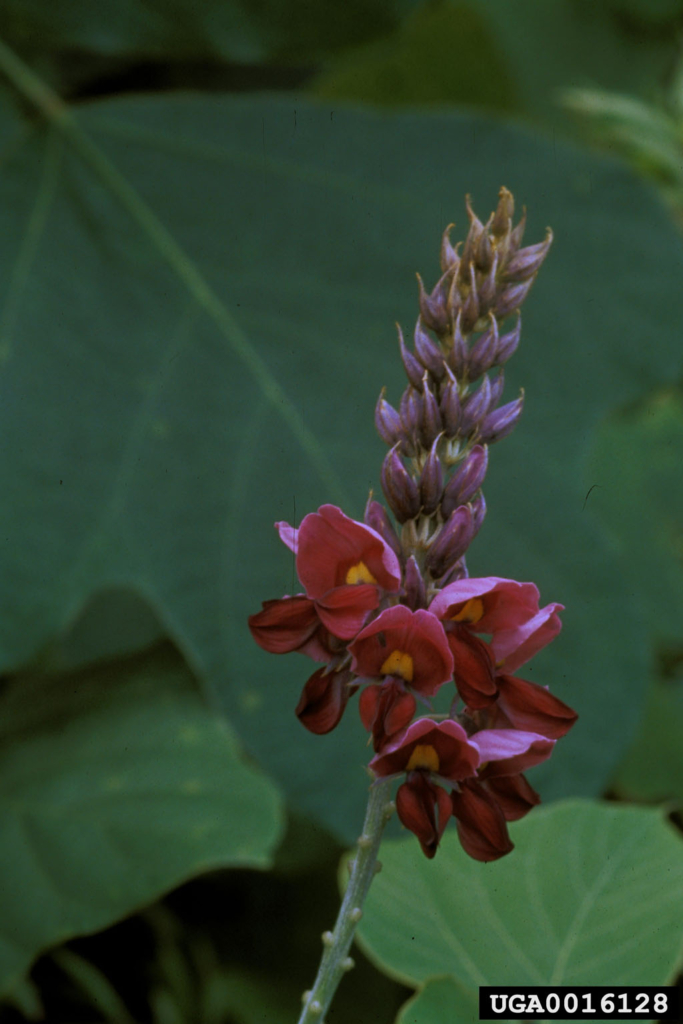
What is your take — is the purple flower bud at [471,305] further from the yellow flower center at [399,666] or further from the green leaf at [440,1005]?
the green leaf at [440,1005]

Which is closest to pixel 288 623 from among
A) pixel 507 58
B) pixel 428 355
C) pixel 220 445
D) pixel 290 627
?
pixel 290 627

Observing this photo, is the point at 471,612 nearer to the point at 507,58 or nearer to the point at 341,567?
the point at 341,567

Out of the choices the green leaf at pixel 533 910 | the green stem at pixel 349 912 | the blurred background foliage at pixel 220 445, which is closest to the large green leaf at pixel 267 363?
the blurred background foliage at pixel 220 445

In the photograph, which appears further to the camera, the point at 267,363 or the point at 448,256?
the point at 267,363

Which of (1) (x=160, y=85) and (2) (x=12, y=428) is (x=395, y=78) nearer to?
(1) (x=160, y=85)

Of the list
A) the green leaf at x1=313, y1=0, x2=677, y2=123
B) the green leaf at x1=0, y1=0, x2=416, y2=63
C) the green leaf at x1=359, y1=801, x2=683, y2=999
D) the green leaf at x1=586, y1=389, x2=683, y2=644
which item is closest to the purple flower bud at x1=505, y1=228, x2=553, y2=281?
the green leaf at x1=359, y1=801, x2=683, y2=999

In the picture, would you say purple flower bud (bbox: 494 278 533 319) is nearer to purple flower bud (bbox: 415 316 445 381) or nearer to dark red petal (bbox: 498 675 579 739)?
purple flower bud (bbox: 415 316 445 381)
